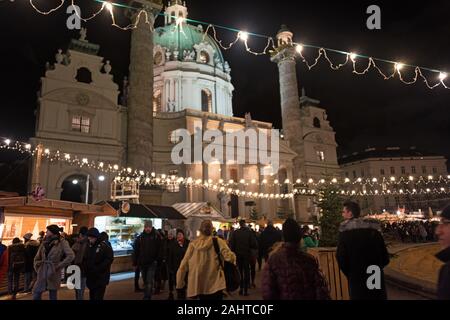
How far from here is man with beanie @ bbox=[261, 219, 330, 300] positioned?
3.40m

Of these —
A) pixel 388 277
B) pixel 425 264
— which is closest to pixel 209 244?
pixel 388 277

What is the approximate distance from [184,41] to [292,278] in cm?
5812

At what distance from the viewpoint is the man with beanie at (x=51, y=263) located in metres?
6.86

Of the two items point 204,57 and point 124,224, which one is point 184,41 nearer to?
point 204,57

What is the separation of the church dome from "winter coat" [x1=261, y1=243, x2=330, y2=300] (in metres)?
53.9

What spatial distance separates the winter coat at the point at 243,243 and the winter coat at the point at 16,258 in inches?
263

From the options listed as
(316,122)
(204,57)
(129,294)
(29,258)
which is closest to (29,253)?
(29,258)

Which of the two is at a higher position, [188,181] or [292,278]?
[188,181]

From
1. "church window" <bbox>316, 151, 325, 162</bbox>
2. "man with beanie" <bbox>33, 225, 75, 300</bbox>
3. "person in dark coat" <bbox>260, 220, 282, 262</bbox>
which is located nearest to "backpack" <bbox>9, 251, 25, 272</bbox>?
"man with beanie" <bbox>33, 225, 75, 300</bbox>

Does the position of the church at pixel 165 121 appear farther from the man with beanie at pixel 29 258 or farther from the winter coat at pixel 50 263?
the winter coat at pixel 50 263

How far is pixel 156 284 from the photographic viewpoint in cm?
1003

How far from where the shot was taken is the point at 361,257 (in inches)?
180

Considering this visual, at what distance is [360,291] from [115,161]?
3068 centimetres
